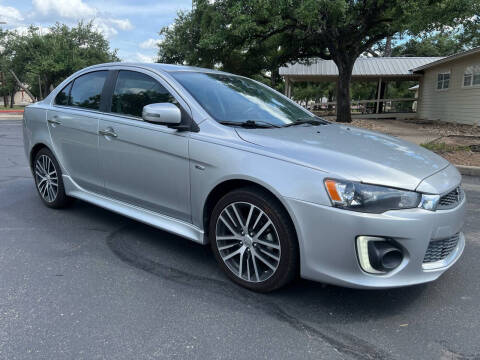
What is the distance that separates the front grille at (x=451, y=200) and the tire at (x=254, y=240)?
98 centimetres

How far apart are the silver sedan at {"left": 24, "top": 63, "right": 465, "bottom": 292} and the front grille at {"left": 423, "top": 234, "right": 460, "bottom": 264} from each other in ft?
0.04

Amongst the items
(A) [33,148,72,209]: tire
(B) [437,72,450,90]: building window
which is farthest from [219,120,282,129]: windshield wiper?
(B) [437,72,450,90]: building window

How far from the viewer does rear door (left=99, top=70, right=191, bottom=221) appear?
131 inches

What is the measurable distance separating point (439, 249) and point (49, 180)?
4099 mm

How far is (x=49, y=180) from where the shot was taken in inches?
189

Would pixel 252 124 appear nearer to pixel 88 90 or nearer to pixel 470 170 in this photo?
pixel 88 90

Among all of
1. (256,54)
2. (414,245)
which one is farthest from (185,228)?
(256,54)

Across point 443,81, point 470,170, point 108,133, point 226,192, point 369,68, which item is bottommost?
point 470,170

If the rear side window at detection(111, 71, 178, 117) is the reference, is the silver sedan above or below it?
below

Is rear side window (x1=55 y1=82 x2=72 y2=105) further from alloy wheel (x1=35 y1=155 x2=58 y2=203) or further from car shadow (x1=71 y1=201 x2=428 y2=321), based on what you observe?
car shadow (x1=71 y1=201 x2=428 y2=321)

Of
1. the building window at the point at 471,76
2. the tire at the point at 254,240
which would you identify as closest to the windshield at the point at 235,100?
the tire at the point at 254,240

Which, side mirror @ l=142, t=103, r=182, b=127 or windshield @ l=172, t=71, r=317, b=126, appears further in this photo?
windshield @ l=172, t=71, r=317, b=126

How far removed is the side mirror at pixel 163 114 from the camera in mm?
3186

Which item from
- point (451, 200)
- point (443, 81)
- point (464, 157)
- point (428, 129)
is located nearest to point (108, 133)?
point (451, 200)
